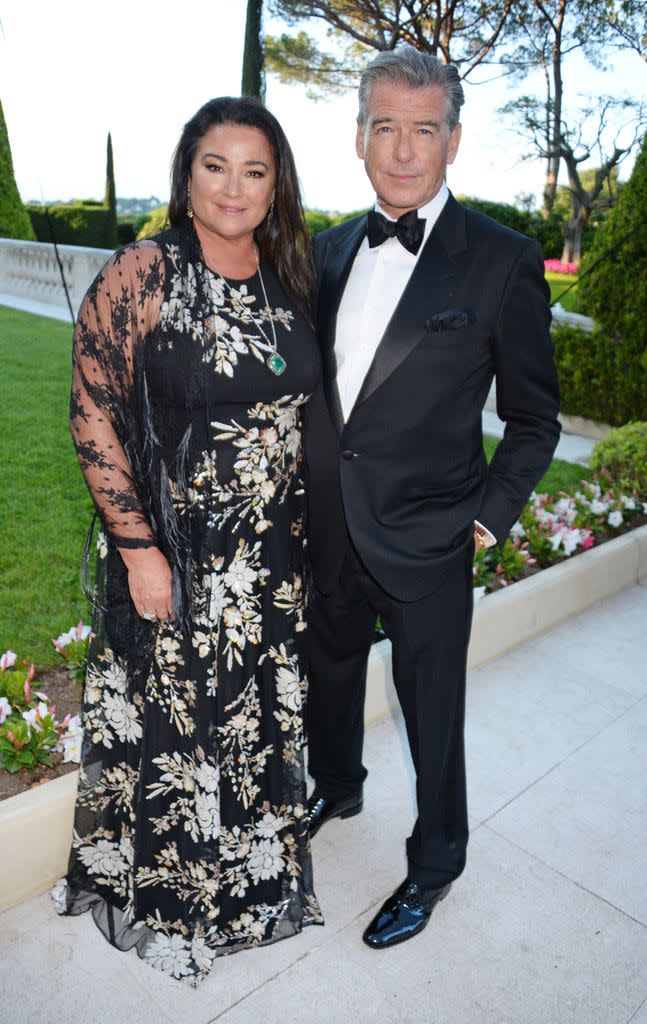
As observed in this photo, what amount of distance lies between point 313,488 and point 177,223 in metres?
0.74

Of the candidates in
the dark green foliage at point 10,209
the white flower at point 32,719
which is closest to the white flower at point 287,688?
the white flower at point 32,719

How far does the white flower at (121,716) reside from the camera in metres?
2.16

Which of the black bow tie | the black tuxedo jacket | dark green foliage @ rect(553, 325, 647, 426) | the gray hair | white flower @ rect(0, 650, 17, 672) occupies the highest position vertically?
the gray hair

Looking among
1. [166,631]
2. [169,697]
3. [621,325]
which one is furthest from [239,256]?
[621,325]

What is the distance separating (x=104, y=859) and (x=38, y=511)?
246 centimetres

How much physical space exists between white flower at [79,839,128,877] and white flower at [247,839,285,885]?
0.35 m

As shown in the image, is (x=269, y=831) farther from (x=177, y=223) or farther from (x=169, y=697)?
(x=177, y=223)

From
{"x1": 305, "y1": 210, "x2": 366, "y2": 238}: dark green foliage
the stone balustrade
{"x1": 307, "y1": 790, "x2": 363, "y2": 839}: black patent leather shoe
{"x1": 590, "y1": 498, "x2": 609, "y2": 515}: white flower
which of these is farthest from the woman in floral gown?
{"x1": 305, "y1": 210, "x2": 366, "y2": 238}: dark green foliage

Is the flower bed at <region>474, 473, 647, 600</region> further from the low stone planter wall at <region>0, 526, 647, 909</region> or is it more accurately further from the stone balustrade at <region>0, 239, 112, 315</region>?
the stone balustrade at <region>0, 239, 112, 315</region>

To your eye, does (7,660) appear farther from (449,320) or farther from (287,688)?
(449,320)

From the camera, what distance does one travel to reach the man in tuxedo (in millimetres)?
1971

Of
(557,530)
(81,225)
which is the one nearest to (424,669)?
(557,530)

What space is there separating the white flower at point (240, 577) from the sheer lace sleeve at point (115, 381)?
0.22 meters

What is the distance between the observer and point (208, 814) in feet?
7.02
